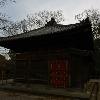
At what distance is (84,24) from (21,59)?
6.20m

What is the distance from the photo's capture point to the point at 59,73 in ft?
47.0

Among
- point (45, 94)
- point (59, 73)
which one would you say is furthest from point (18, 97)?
point (59, 73)

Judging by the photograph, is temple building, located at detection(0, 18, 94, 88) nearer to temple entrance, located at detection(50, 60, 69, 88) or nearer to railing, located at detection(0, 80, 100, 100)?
temple entrance, located at detection(50, 60, 69, 88)

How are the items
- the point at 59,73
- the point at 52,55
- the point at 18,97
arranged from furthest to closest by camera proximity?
the point at 52,55, the point at 59,73, the point at 18,97

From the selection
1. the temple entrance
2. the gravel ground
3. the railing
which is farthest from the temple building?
the gravel ground

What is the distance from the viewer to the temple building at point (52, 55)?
45.0 ft

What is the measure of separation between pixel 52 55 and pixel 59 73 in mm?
1343

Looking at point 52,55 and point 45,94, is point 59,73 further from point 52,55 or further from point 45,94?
point 45,94

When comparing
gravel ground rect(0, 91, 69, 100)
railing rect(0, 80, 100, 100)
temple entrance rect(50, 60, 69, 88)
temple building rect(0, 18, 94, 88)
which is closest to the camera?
railing rect(0, 80, 100, 100)

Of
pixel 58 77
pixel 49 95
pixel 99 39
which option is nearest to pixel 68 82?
pixel 58 77

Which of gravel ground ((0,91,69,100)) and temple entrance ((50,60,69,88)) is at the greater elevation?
temple entrance ((50,60,69,88))

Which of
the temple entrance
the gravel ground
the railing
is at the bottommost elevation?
the gravel ground

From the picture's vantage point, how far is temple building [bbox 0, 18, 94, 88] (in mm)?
13719

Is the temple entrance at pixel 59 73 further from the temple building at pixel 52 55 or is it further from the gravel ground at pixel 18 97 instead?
the gravel ground at pixel 18 97
